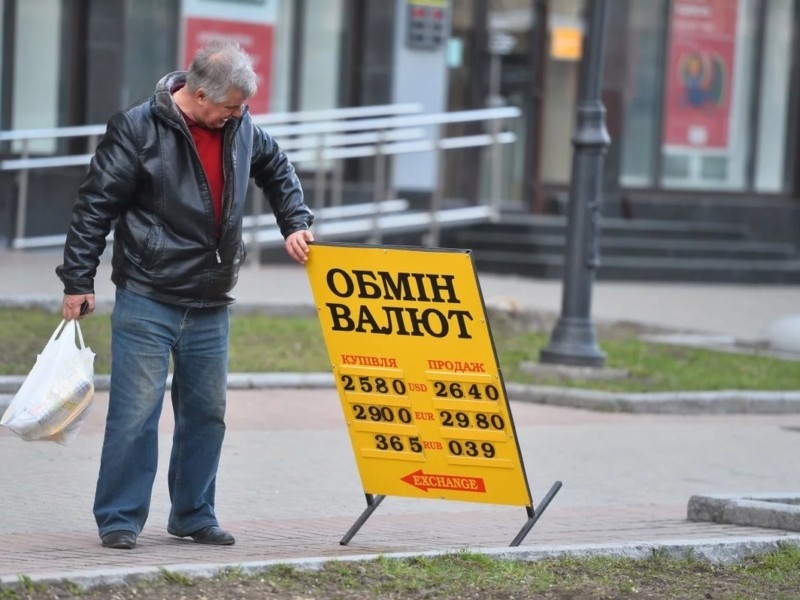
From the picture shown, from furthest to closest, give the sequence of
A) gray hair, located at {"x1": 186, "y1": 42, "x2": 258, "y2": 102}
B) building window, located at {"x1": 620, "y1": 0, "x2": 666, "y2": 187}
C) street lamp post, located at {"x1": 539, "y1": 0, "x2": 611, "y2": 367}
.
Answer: building window, located at {"x1": 620, "y1": 0, "x2": 666, "y2": 187}
street lamp post, located at {"x1": 539, "y1": 0, "x2": 611, "y2": 367}
gray hair, located at {"x1": 186, "y1": 42, "x2": 258, "y2": 102}

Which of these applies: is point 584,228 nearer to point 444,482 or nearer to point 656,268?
point 444,482

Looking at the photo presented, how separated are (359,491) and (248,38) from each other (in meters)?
12.3

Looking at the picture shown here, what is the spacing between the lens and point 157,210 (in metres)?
5.82

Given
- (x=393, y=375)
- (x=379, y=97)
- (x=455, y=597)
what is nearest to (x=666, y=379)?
(x=393, y=375)

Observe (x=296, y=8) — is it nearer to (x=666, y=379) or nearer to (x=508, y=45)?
(x=508, y=45)

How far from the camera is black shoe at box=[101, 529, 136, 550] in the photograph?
5820 millimetres

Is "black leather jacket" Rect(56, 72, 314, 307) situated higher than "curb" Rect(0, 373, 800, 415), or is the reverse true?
"black leather jacket" Rect(56, 72, 314, 307)

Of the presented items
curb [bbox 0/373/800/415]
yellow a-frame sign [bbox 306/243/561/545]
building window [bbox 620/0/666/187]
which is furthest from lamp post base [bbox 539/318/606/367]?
building window [bbox 620/0/666/187]

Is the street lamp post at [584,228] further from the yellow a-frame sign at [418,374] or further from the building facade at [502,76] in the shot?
the building facade at [502,76]

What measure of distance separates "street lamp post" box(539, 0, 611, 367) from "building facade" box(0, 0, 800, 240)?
7.63m

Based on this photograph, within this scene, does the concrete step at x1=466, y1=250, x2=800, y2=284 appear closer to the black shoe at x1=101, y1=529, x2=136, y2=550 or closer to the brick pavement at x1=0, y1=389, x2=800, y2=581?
the brick pavement at x1=0, y1=389, x2=800, y2=581

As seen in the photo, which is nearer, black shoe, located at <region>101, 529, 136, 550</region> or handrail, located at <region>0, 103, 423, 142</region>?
→ black shoe, located at <region>101, 529, 136, 550</region>

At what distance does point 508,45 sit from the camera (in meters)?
21.5

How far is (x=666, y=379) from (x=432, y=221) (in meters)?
7.56
